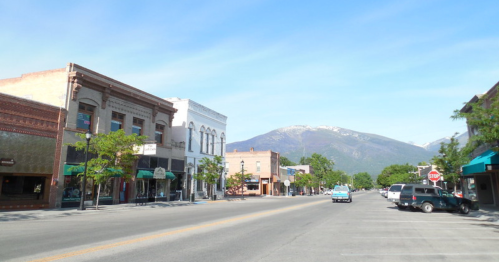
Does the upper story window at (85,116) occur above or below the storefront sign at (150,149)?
above

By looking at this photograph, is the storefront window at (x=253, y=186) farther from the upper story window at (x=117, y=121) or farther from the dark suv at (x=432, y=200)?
the dark suv at (x=432, y=200)

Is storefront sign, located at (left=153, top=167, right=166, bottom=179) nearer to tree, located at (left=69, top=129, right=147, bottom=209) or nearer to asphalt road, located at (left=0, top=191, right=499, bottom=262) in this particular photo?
tree, located at (left=69, top=129, right=147, bottom=209)

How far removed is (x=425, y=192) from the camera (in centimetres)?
2392

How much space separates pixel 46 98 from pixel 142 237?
21982mm

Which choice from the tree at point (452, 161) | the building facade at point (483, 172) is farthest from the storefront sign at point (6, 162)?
the tree at point (452, 161)

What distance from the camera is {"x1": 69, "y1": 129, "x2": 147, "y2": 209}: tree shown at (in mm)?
25047

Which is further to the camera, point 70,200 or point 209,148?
point 209,148

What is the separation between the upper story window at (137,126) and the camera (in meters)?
34.2

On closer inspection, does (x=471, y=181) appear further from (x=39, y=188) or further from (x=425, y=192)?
(x=39, y=188)

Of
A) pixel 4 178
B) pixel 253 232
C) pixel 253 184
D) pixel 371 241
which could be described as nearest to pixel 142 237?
pixel 253 232

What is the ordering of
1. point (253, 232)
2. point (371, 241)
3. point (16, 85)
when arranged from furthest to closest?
1. point (16, 85)
2. point (253, 232)
3. point (371, 241)

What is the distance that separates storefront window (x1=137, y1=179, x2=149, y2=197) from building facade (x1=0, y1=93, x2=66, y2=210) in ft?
30.4

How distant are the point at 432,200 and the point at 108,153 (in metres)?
23.3

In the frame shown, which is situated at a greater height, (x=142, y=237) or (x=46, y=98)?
(x=46, y=98)
